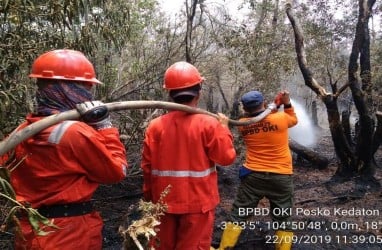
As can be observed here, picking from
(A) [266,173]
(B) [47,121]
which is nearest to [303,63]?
(A) [266,173]

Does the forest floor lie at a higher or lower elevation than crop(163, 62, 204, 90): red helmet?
lower

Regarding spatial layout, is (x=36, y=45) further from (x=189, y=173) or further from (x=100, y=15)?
(x=189, y=173)

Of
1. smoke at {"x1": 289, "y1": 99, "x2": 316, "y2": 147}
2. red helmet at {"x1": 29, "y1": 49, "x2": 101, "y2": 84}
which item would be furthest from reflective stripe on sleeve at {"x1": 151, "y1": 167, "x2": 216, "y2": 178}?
smoke at {"x1": 289, "y1": 99, "x2": 316, "y2": 147}

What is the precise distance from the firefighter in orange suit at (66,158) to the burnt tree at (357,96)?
557 cm

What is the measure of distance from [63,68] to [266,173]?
9.09ft

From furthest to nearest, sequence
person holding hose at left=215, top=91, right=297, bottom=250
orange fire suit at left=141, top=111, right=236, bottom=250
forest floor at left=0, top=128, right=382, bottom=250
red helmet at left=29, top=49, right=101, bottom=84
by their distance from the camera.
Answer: forest floor at left=0, top=128, right=382, bottom=250, person holding hose at left=215, top=91, right=297, bottom=250, orange fire suit at left=141, top=111, right=236, bottom=250, red helmet at left=29, top=49, right=101, bottom=84

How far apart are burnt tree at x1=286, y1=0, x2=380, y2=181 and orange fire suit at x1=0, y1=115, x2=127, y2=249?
5605mm

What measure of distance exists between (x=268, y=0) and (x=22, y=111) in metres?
9.72

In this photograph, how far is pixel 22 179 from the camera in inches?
91.0

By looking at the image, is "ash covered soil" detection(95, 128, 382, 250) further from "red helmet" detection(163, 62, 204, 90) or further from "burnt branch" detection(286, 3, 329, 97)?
"red helmet" detection(163, 62, 204, 90)

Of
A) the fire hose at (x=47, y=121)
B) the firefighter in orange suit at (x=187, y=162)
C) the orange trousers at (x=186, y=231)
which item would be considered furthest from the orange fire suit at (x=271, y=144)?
the fire hose at (x=47, y=121)

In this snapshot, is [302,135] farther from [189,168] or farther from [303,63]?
[189,168]

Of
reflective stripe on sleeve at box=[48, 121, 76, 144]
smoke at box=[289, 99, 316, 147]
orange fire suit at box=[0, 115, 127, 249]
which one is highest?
reflective stripe on sleeve at box=[48, 121, 76, 144]

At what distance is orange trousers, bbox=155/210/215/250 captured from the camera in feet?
10.5
